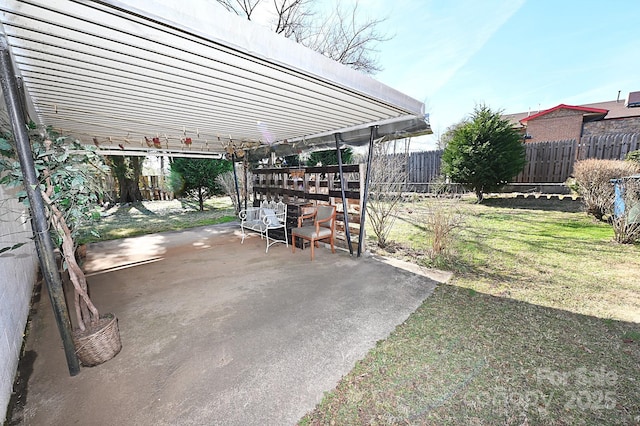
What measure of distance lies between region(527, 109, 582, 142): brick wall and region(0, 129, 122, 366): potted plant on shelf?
2242 centimetres

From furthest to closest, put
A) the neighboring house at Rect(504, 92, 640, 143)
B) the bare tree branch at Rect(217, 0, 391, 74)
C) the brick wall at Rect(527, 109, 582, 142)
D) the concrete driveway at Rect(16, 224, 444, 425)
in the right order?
the brick wall at Rect(527, 109, 582, 142) < the neighboring house at Rect(504, 92, 640, 143) < the bare tree branch at Rect(217, 0, 391, 74) < the concrete driveway at Rect(16, 224, 444, 425)

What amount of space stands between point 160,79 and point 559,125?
72.5 feet

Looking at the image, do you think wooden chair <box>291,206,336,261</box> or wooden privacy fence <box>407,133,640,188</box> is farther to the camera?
wooden privacy fence <box>407,133,640,188</box>

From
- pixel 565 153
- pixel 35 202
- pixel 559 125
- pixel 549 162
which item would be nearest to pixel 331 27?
pixel 549 162

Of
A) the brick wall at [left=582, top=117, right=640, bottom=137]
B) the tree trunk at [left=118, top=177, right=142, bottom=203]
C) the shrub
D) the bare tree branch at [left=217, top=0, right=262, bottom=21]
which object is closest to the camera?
the shrub

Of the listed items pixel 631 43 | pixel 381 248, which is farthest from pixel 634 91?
pixel 381 248

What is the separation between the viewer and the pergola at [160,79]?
1451mm

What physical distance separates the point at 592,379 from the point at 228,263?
435 centimetres

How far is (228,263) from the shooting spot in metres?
4.30

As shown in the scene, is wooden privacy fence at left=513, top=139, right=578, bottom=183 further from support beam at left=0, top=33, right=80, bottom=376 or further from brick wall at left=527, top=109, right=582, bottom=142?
support beam at left=0, top=33, right=80, bottom=376

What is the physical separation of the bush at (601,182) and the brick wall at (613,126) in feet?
46.9

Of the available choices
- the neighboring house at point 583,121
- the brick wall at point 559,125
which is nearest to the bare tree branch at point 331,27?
the neighboring house at point 583,121

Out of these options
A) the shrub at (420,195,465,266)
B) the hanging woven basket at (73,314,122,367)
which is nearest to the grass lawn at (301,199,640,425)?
the shrub at (420,195,465,266)

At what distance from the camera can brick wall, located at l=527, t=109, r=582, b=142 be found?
15641 mm
